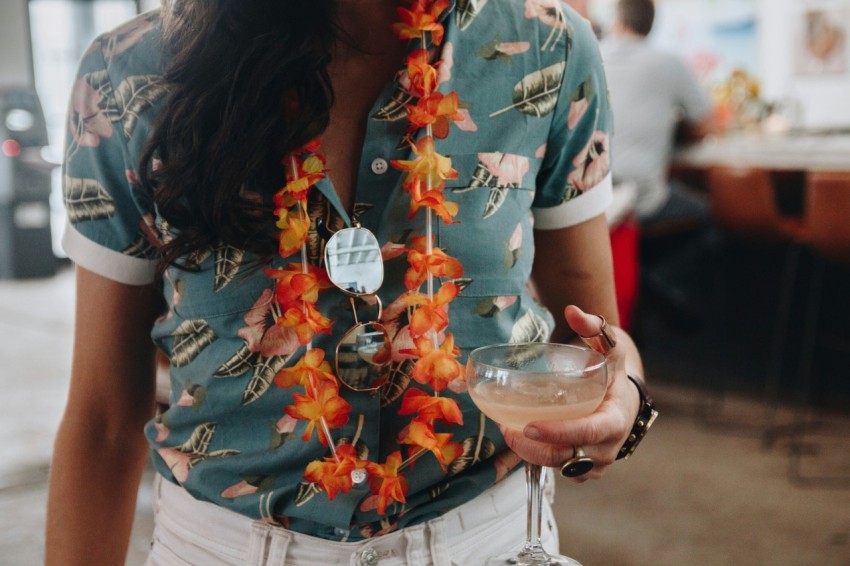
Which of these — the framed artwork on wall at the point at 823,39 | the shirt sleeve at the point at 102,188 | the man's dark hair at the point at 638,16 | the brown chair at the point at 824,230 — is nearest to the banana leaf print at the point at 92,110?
the shirt sleeve at the point at 102,188

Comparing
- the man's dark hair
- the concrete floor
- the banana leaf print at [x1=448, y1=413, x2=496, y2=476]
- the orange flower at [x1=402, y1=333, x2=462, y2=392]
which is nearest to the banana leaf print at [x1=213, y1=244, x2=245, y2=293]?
the orange flower at [x1=402, y1=333, x2=462, y2=392]

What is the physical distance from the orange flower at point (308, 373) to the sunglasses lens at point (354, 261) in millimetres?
79

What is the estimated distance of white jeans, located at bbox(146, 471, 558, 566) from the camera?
954 millimetres

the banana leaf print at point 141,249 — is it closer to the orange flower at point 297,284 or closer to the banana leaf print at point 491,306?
the orange flower at point 297,284

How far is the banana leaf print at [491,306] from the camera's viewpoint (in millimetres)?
990

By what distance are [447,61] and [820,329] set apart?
3.77 m

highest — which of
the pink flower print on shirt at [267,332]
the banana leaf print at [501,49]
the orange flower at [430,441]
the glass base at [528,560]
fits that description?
the banana leaf print at [501,49]

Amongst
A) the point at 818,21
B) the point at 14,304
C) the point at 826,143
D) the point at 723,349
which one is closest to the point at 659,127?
the point at 826,143

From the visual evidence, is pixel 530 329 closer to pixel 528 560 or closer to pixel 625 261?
pixel 528 560

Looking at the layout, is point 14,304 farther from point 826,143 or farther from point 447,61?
point 447,61

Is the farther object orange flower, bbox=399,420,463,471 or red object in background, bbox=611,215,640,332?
red object in background, bbox=611,215,640,332

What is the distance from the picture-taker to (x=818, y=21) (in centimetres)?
779

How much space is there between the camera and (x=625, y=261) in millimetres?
3740

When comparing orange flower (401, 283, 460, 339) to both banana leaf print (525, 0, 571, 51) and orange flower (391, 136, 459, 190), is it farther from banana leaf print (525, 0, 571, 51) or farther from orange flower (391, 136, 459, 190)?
banana leaf print (525, 0, 571, 51)
